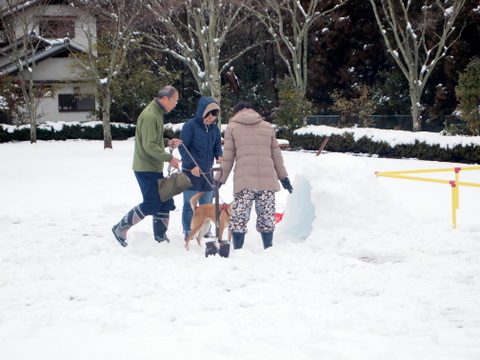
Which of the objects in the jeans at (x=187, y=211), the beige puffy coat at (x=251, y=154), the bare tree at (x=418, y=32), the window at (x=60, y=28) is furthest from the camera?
the window at (x=60, y=28)

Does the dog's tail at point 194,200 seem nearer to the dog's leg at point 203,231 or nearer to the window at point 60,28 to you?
the dog's leg at point 203,231

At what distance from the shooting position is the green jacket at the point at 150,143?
605cm

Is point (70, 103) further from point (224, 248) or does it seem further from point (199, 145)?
point (224, 248)

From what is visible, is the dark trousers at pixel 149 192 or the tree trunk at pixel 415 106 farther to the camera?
the tree trunk at pixel 415 106

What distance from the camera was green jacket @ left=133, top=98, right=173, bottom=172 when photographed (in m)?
6.05

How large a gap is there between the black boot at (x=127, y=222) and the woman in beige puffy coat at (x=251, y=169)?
0.94 m

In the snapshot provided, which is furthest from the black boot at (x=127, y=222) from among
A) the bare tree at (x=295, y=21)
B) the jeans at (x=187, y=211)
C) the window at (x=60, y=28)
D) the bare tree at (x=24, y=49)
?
the window at (x=60, y=28)

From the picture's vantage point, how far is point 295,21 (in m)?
29.0

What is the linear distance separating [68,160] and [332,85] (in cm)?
1944

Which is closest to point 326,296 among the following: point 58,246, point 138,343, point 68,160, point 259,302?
point 259,302

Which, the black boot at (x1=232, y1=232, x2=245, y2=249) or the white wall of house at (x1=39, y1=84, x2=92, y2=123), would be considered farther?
the white wall of house at (x1=39, y1=84, x2=92, y2=123)

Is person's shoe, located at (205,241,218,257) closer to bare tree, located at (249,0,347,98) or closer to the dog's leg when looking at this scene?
the dog's leg

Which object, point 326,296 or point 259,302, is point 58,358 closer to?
point 259,302

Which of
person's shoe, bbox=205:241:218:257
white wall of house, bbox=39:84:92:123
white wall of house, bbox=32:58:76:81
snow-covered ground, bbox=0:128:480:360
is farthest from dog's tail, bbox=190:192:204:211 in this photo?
white wall of house, bbox=32:58:76:81
